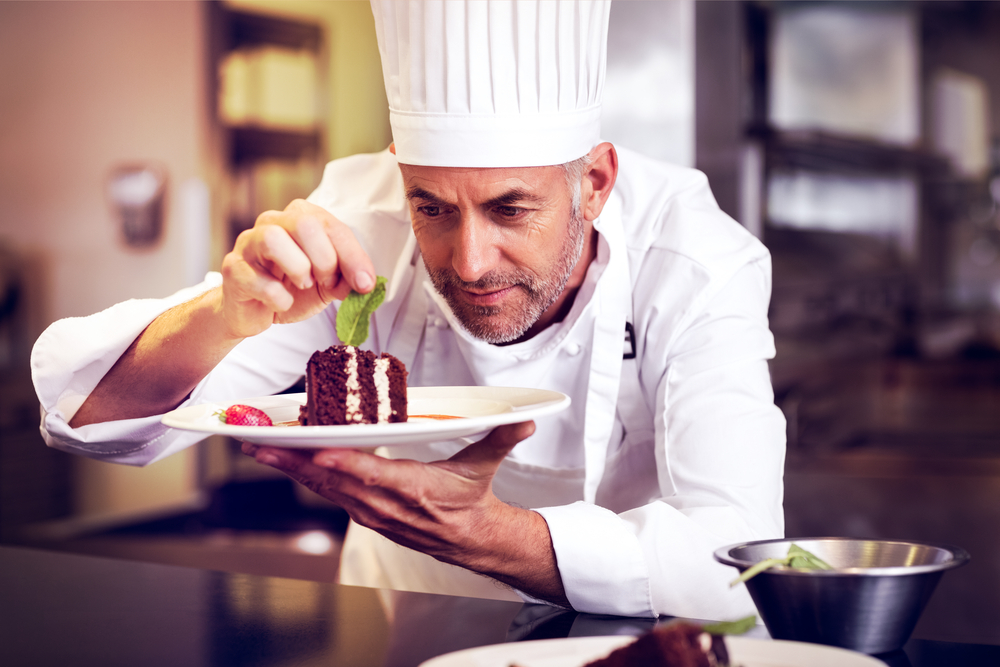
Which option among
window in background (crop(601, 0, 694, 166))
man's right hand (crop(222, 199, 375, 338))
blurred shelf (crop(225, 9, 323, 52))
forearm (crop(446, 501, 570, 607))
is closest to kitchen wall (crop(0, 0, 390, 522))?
blurred shelf (crop(225, 9, 323, 52))

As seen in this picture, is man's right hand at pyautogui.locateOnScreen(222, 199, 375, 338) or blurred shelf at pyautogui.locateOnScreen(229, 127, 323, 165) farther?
blurred shelf at pyautogui.locateOnScreen(229, 127, 323, 165)

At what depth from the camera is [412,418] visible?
129 centimetres

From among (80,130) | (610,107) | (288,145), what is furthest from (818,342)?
(80,130)

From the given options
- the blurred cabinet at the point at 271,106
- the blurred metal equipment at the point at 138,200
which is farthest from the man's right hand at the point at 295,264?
the blurred metal equipment at the point at 138,200

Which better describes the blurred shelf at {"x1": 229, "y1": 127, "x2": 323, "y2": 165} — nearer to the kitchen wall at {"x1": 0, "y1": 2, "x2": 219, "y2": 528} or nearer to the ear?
the kitchen wall at {"x1": 0, "y1": 2, "x2": 219, "y2": 528}

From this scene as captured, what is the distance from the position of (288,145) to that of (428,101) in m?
3.14

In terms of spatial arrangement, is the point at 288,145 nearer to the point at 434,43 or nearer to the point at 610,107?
the point at 610,107

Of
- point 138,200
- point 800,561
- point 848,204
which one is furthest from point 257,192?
point 800,561

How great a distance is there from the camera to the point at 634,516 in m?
1.39

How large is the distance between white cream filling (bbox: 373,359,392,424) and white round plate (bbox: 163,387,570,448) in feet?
0.18

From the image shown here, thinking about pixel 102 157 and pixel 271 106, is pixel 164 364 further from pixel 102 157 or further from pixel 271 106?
pixel 102 157

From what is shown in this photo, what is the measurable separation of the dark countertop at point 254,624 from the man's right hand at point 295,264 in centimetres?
40

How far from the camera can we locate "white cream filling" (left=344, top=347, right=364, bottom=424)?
1229 millimetres

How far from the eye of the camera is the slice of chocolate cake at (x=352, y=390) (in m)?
1.23
